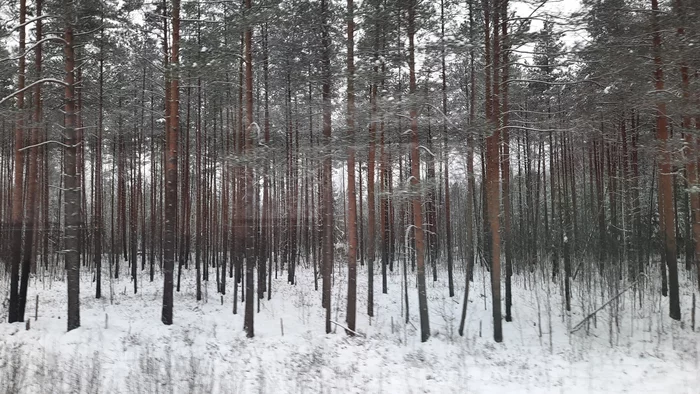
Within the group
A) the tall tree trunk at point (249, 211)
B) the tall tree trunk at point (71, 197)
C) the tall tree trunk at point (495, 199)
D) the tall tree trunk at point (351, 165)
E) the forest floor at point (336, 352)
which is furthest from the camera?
the tall tree trunk at point (351, 165)

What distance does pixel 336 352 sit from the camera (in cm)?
995

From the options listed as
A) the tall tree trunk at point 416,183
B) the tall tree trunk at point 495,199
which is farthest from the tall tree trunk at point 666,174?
the tall tree trunk at point 416,183

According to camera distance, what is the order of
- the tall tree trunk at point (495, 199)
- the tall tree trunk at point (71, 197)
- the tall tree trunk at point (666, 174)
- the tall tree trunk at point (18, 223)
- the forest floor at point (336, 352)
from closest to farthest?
the forest floor at point (336, 352) < the tall tree trunk at point (71, 197) < the tall tree trunk at point (666, 174) < the tall tree trunk at point (18, 223) < the tall tree trunk at point (495, 199)

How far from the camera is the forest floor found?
730 centimetres

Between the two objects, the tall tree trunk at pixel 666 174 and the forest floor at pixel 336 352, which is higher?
Answer: the tall tree trunk at pixel 666 174

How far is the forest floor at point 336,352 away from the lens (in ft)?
24.0

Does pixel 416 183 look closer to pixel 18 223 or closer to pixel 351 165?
pixel 351 165

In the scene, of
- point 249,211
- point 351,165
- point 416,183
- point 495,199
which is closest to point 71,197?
point 249,211

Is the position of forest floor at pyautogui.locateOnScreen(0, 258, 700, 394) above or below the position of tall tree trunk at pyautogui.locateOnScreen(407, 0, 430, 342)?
below

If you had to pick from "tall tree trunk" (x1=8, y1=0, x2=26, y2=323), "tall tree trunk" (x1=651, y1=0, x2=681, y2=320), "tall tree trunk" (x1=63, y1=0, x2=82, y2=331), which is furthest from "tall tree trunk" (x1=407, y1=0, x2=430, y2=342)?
"tall tree trunk" (x1=8, y1=0, x2=26, y2=323)

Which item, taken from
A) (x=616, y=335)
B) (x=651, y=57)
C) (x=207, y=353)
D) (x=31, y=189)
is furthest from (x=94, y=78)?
(x=616, y=335)

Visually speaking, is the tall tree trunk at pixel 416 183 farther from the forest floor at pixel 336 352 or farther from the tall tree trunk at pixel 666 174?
the tall tree trunk at pixel 666 174

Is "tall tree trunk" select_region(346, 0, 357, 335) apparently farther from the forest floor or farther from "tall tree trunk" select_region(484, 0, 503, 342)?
"tall tree trunk" select_region(484, 0, 503, 342)

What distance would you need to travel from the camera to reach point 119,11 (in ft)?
38.7
